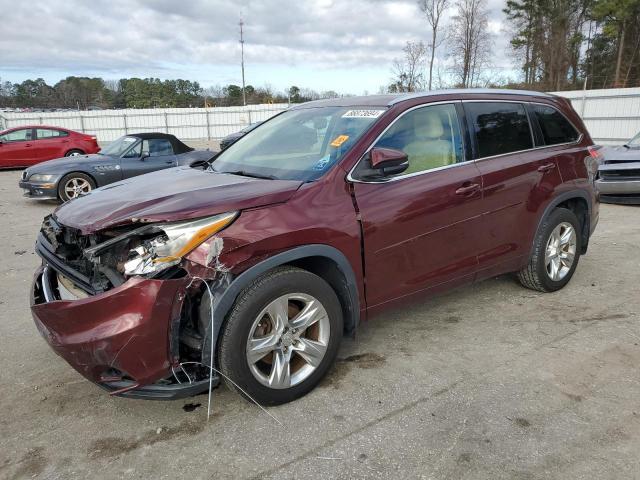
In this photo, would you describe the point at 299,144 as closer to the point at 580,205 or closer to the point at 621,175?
the point at 580,205

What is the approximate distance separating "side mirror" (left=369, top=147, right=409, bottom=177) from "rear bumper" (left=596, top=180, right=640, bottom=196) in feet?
23.8

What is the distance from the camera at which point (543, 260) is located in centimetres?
459

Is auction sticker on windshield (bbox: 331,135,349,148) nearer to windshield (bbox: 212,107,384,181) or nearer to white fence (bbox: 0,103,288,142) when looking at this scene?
windshield (bbox: 212,107,384,181)

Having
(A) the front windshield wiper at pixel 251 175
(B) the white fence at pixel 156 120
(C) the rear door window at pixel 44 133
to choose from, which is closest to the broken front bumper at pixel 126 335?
(A) the front windshield wiper at pixel 251 175

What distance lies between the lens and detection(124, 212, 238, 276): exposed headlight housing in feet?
8.42

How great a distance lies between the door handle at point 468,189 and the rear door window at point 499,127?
29 centimetres

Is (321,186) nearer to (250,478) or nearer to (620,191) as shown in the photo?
(250,478)

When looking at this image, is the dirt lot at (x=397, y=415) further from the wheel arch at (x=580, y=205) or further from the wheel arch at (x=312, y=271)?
the wheel arch at (x=580, y=205)

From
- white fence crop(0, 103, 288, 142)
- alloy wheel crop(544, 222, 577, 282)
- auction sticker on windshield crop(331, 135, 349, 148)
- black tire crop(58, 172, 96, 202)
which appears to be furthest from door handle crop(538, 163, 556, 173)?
white fence crop(0, 103, 288, 142)

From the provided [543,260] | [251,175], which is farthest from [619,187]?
[251,175]

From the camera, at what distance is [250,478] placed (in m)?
2.44

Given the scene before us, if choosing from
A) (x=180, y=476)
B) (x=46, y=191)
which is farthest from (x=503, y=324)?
(x=46, y=191)

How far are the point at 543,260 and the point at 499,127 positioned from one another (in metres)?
1.30

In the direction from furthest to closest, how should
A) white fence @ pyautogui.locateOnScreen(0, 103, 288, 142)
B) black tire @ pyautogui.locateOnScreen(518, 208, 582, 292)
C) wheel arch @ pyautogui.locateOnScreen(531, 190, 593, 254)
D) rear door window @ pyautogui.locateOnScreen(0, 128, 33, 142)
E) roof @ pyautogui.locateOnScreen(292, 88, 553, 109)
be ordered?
white fence @ pyautogui.locateOnScreen(0, 103, 288, 142)
rear door window @ pyautogui.locateOnScreen(0, 128, 33, 142)
wheel arch @ pyautogui.locateOnScreen(531, 190, 593, 254)
black tire @ pyautogui.locateOnScreen(518, 208, 582, 292)
roof @ pyautogui.locateOnScreen(292, 88, 553, 109)
